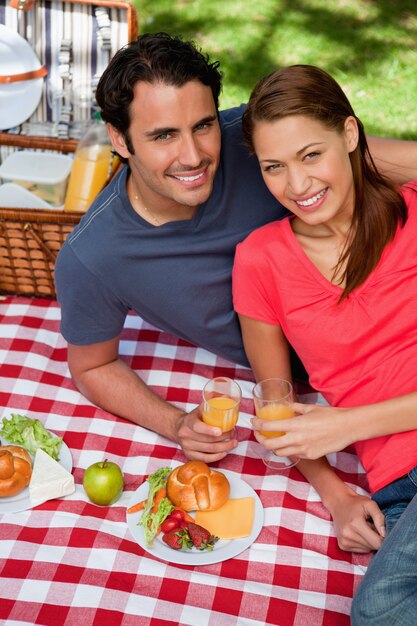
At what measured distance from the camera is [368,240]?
2.56m

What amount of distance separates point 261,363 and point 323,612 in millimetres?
782

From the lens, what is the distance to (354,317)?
2.55 m

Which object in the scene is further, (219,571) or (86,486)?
(86,486)

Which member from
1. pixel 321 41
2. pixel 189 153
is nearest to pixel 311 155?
pixel 189 153

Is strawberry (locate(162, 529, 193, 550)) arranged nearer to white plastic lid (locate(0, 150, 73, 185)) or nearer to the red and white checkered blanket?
the red and white checkered blanket

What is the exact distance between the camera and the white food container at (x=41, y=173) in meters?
3.70

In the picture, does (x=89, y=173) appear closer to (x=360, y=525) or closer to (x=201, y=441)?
(x=201, y=441)

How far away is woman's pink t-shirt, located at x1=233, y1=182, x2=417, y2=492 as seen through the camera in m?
2.54

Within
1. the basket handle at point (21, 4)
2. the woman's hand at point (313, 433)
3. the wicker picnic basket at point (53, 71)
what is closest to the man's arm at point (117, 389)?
the woman's hand at point (313, 433)

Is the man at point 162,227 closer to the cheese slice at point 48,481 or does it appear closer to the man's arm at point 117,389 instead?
the man's arm at point 117,389

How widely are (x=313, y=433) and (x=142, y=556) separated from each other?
0.63m

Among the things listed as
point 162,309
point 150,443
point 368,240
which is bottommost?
point 150,443

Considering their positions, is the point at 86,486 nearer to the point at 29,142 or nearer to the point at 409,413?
the point at 409,413

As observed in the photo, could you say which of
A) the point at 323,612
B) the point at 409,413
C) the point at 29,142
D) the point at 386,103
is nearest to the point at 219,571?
the point at 323,612
